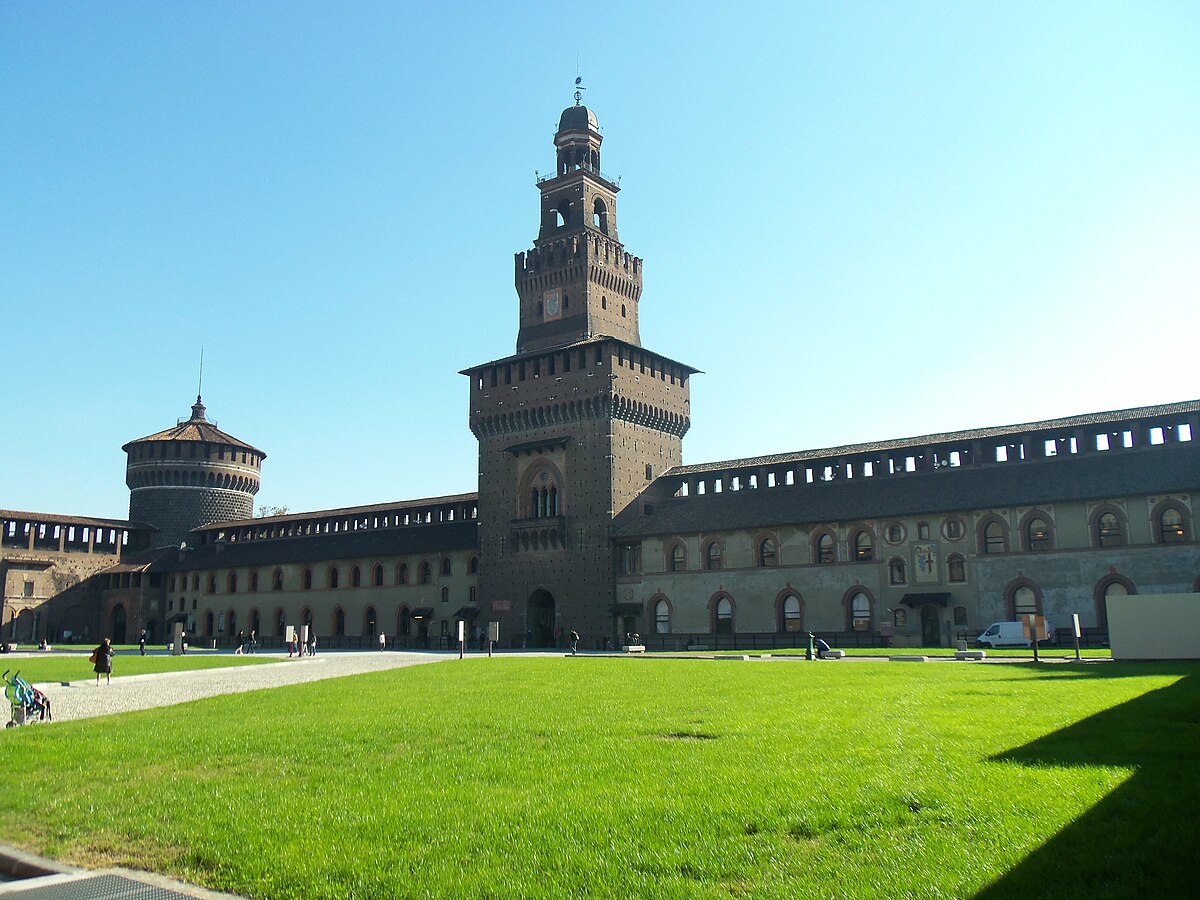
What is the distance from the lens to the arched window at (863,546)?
164 ft

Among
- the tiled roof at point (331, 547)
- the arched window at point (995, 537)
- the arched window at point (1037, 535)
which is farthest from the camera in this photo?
the tiled roof at point (331, 547)

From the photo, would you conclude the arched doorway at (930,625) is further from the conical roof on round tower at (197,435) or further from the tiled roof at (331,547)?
the conical roof on round tower at (197,435)

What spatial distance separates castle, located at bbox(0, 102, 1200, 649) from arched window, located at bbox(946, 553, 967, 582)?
140mm

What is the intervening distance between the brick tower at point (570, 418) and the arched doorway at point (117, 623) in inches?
1490

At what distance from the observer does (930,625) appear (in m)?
48.3

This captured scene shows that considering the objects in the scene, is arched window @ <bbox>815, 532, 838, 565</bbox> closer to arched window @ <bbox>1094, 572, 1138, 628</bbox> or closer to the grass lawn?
arched window @ <bbox>1094, 572, 1138, 628</bbox>

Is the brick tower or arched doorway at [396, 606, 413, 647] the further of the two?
arched doorway at [396, 606, 413, 647]

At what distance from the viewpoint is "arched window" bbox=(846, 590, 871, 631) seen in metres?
49.7

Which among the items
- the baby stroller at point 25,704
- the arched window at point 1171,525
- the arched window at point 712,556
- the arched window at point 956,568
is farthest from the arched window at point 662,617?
the baby stroller at point 25,704

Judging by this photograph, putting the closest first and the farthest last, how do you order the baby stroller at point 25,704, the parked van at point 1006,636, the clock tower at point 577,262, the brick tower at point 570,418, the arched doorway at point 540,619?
the baby stroller at point 25,704
the parked van at point 1006,636
the brick tower at point 570,418
the arched doorway at point 540,619
the clock tower at point 577,262

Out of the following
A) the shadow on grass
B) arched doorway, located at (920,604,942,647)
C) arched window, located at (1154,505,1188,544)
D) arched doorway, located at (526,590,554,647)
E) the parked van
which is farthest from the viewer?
arched doorway, located at (526,590,554,647)

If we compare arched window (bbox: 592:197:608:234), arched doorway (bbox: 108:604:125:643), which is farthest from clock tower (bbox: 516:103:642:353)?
arched doorway (bbox: 108:604:125:643)

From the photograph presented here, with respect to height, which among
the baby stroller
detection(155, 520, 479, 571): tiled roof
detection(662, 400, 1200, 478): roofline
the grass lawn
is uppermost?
detection(662, 400, 1200, 478): roofline

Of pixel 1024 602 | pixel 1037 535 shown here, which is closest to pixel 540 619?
pixel 1024 602
